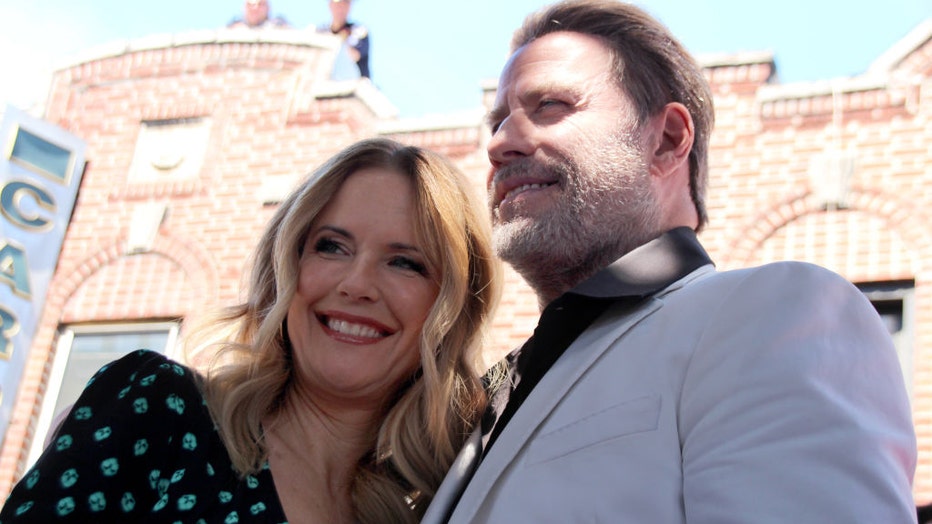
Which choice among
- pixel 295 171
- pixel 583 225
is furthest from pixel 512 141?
Answer: pixel 295 171

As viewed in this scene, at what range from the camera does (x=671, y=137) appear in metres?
2.76

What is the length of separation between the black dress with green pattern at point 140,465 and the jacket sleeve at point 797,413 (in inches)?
44.0

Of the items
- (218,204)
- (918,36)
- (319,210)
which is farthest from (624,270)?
(218,204)

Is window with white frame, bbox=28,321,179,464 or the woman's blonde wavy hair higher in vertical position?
the woman's blonde wavy hair

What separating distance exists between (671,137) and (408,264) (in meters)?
0.78

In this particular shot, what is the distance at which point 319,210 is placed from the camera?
2.89 m

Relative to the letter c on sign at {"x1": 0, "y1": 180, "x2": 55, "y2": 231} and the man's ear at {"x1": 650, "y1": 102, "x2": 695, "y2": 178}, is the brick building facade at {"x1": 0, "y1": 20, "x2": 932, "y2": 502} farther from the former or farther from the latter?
the man's ear at {"x1": 650, "y1": 102, "x2": 695, "y2": 178}

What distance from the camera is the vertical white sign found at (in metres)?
8.11

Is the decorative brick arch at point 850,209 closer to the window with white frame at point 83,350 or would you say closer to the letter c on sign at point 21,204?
the window with white frame at point 83,350

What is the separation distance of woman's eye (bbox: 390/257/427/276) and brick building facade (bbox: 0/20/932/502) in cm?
399

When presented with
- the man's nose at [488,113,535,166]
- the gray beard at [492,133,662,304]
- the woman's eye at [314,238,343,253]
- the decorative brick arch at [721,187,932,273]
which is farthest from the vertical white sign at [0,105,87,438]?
the gray beard at [492,133,662,304]

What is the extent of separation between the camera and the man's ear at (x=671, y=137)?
2.72m

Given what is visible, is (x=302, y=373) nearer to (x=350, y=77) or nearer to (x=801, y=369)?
(x=801, y=369)

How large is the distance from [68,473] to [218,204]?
20.6 feet
